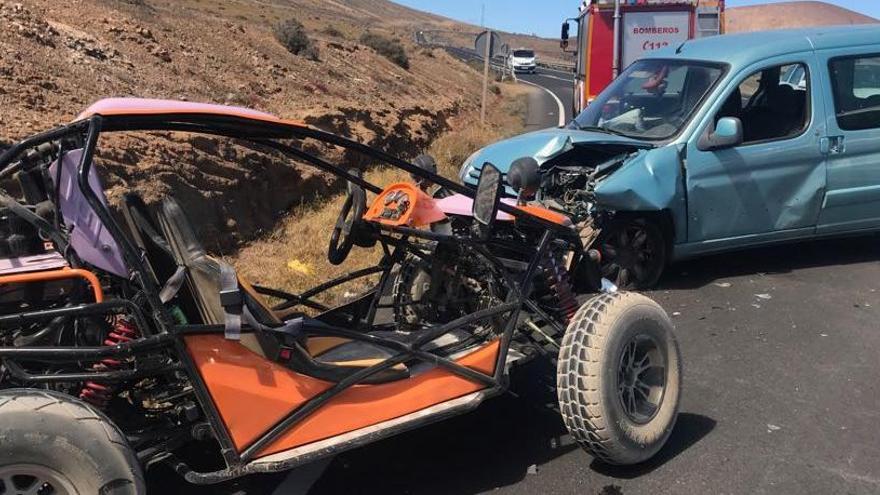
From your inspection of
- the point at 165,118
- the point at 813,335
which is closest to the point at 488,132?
the point at 813,335

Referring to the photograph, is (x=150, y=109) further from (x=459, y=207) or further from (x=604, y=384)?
(x=604, y=384)

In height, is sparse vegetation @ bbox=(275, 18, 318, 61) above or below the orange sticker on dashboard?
above

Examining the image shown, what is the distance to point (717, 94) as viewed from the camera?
21.3 feet

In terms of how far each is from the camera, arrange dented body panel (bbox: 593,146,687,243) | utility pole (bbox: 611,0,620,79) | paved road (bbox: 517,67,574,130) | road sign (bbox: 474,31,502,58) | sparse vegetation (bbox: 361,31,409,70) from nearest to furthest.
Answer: dented body panel (bbox: 593,146,687,243), utility pole (bbox: 611,0,620,79), road sign (bbox: 474,31,502,58), paved road (bbox: 517,67,574,130), sparse vegetation (bbox: 361,31,409,70)

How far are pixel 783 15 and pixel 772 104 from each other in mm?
95676

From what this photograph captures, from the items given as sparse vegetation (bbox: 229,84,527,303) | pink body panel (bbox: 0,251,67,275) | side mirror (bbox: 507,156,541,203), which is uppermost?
side mirror (bbox: 507,156,541,203)

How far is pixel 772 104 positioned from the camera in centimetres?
692

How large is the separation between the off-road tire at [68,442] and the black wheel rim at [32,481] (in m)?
0.01

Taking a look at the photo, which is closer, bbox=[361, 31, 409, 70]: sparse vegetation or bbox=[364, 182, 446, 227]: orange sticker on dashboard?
bbox=[364, 182, 446, 227]: orange sticker on dashboard

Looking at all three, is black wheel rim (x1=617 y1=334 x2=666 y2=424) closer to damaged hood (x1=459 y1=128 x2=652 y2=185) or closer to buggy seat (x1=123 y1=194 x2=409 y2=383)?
buggy seat (x1=123 y1=194 x2=409 y2=383)

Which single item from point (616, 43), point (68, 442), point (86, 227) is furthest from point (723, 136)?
point (616, 43)

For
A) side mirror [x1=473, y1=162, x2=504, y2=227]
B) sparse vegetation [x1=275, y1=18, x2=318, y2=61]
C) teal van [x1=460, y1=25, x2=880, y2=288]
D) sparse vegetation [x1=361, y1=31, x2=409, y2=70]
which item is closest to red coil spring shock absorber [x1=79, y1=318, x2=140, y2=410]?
side mirror [x1=473, y1=162, x2=504, y2=227]

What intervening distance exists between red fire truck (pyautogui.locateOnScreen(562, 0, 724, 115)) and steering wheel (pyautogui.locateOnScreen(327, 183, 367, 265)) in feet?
36.5

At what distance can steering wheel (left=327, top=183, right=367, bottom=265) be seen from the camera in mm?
3961
